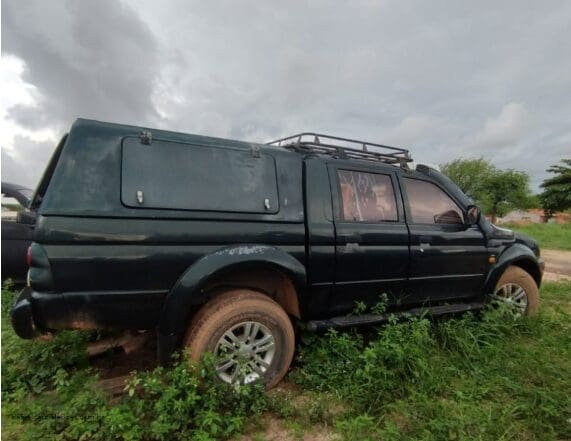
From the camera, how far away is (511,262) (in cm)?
416

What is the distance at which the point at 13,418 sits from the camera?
2336 millimetres

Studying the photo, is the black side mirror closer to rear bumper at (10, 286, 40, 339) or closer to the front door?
rear bumper at (10, 286, 40, 339)

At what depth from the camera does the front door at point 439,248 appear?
3604 millimetres

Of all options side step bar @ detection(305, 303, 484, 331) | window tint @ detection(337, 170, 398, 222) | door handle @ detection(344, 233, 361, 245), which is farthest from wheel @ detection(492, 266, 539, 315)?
door handle @ detection(344, 233, 361, 245)

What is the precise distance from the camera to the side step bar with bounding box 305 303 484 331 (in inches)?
123

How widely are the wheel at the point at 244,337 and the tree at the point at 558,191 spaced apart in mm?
39214

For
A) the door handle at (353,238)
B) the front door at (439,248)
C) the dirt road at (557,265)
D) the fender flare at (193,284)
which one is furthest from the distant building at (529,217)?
the fender flare at (193,284)

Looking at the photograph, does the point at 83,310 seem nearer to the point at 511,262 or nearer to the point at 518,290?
the point at 511,262

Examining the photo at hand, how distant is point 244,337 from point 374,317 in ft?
4.19

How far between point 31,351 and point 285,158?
2730 millimetres

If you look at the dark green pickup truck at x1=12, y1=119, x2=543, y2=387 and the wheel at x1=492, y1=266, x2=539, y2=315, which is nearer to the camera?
the dark green pickup truck at x1=12, y1=119, x2=543, y2=387

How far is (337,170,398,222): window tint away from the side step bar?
92 centimetres

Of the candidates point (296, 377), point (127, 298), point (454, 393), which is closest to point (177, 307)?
point (127, 298)

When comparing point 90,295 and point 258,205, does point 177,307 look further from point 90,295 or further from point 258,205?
point 258,205
